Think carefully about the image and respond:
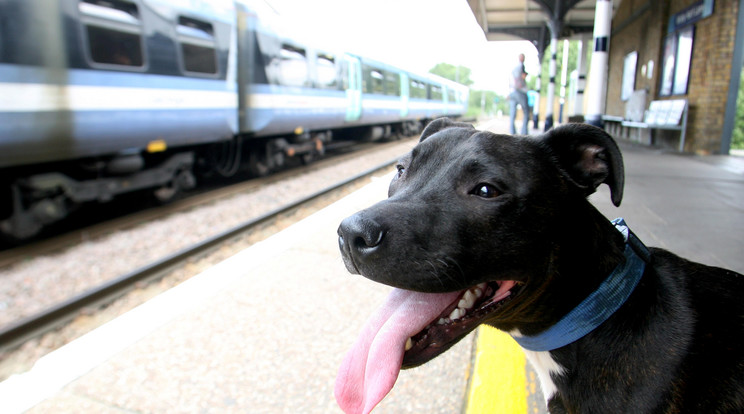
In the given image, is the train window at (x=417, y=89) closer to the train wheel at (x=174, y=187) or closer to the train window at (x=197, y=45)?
the train window at (x=197, y=45)

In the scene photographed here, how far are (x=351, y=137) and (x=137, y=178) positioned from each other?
11273 mm

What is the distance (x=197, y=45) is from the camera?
777cm

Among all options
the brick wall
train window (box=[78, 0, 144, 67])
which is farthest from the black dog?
the brick wall

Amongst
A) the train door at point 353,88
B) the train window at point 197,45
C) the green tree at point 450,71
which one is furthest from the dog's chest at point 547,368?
the green tree at point 450,71

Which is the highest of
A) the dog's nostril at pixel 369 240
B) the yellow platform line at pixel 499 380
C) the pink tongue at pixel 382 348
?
the dog's nostril at pixel 369 240

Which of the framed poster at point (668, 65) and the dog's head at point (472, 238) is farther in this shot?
the framed poster at point (668, 65)

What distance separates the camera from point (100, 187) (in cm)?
664

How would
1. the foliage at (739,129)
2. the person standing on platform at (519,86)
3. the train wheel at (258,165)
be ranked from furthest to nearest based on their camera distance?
the foliage at (739,129), the person standing on platform at (519,86), the train wheel at (258,165)

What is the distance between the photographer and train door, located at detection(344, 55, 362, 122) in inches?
544

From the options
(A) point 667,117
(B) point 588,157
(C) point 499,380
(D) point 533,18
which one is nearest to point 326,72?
(A) point 667,117

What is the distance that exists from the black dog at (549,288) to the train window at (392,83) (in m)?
16.5

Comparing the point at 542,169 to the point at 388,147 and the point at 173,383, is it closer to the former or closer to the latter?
the point at 173,383

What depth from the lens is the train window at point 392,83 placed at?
1769 centimetres

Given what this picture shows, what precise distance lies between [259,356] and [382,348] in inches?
49.2
